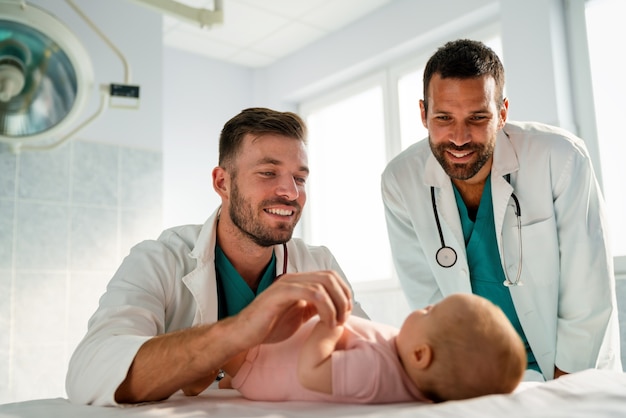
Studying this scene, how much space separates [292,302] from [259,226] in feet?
1.82

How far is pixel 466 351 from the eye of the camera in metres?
0.99

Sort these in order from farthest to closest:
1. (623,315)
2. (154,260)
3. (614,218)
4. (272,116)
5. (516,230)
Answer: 1. (614,218)
2. (623,315)
3. (516,230)
4. (272,116)
5. (154,260)

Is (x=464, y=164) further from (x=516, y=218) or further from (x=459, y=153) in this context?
(x=516, y=218)

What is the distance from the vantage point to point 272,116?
1.74 m

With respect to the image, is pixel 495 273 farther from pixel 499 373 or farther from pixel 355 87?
pixel 355 87

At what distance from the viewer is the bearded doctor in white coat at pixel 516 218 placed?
5.85ft

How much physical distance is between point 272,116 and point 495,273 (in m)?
0.82

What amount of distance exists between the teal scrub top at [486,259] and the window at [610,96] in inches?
59.3


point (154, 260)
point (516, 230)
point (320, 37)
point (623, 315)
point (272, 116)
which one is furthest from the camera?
point (320, 37)

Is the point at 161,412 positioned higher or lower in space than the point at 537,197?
lower

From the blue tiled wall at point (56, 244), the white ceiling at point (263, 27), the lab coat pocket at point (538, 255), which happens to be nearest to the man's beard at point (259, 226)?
the lab coat pocket at point (538, 255)

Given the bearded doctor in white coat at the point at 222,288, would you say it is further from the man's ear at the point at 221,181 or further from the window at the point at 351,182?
the window at the point at 351,182

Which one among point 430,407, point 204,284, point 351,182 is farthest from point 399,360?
point 351,182

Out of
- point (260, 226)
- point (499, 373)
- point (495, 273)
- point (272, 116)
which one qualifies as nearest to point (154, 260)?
point (260, 226)
